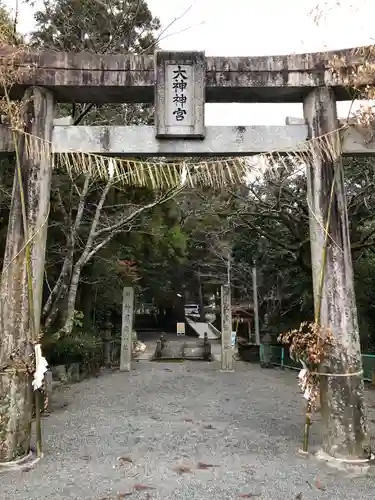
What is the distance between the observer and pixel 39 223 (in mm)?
5188

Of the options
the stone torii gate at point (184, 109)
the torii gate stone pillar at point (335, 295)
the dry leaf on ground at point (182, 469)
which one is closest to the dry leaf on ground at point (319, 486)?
the torii gate stone pillar at point (335, 295)

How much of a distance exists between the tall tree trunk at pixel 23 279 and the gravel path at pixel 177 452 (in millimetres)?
549

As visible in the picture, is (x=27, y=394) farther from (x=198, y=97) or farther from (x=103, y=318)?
(x=103, y=318)

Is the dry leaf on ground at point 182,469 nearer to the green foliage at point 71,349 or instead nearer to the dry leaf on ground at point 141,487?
the dry leaf on ground at point 141,487

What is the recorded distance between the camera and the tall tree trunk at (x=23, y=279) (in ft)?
15.6

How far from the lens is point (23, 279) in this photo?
5004mm

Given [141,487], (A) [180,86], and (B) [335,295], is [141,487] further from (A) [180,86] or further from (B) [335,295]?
(A) [180,86]

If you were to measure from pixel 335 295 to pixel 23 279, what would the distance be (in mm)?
3656

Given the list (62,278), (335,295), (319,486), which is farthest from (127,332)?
(319,486)

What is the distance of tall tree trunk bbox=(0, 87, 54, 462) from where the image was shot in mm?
4766

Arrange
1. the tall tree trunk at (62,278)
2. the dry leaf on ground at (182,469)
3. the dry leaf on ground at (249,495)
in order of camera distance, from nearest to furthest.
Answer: the dry leaf on ground at (249,495), the dry leaf on ground at (182,469), the tall tree trunk at (62,278)

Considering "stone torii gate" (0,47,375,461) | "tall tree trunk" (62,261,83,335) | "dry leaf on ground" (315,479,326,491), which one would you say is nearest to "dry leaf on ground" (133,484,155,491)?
"dry leaf on ground" (315,479,326,491)

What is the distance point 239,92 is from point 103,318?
50.3 ft

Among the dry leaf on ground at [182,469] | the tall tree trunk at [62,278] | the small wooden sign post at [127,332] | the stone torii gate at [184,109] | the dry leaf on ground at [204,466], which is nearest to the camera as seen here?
the dry leaf on ground at [182,469]
